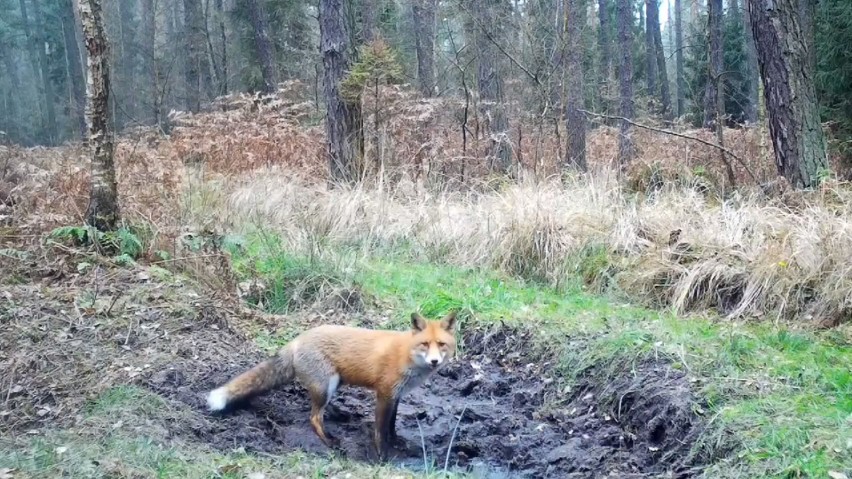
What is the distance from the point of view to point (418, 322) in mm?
5191

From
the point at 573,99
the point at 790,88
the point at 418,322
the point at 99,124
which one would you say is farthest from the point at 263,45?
the point at 418,322

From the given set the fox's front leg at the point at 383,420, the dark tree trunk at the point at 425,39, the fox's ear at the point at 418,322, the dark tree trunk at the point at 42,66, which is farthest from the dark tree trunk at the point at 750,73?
the dark tree trunk at the point at 42,66

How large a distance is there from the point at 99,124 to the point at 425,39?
1665 centimetres

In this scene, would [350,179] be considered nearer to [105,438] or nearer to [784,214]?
[784,214]

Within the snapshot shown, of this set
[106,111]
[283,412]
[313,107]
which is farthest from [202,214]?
[313,107]

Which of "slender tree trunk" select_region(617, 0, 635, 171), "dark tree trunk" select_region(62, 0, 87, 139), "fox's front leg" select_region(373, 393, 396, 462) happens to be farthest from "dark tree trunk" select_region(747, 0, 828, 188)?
"dark tree trunk" select_region(62, 0, 87, 139)

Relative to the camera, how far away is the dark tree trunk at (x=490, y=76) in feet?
43.9

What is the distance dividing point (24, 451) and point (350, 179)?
25.7 ft

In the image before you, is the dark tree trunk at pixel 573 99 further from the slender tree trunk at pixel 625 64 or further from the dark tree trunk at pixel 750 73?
the dark tree trunk at pixel 750 73

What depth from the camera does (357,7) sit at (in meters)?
23.0

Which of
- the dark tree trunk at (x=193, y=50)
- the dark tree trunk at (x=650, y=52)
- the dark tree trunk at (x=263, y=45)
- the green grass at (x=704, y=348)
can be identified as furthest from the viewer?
the dark tree trunk at (x=650, y=52)

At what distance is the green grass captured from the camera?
4.16m

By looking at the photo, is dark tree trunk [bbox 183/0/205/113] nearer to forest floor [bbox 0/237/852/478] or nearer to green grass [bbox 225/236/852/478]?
green grass [bbox 225/236/852/478]

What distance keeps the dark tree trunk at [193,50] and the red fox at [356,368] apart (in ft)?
82.7
